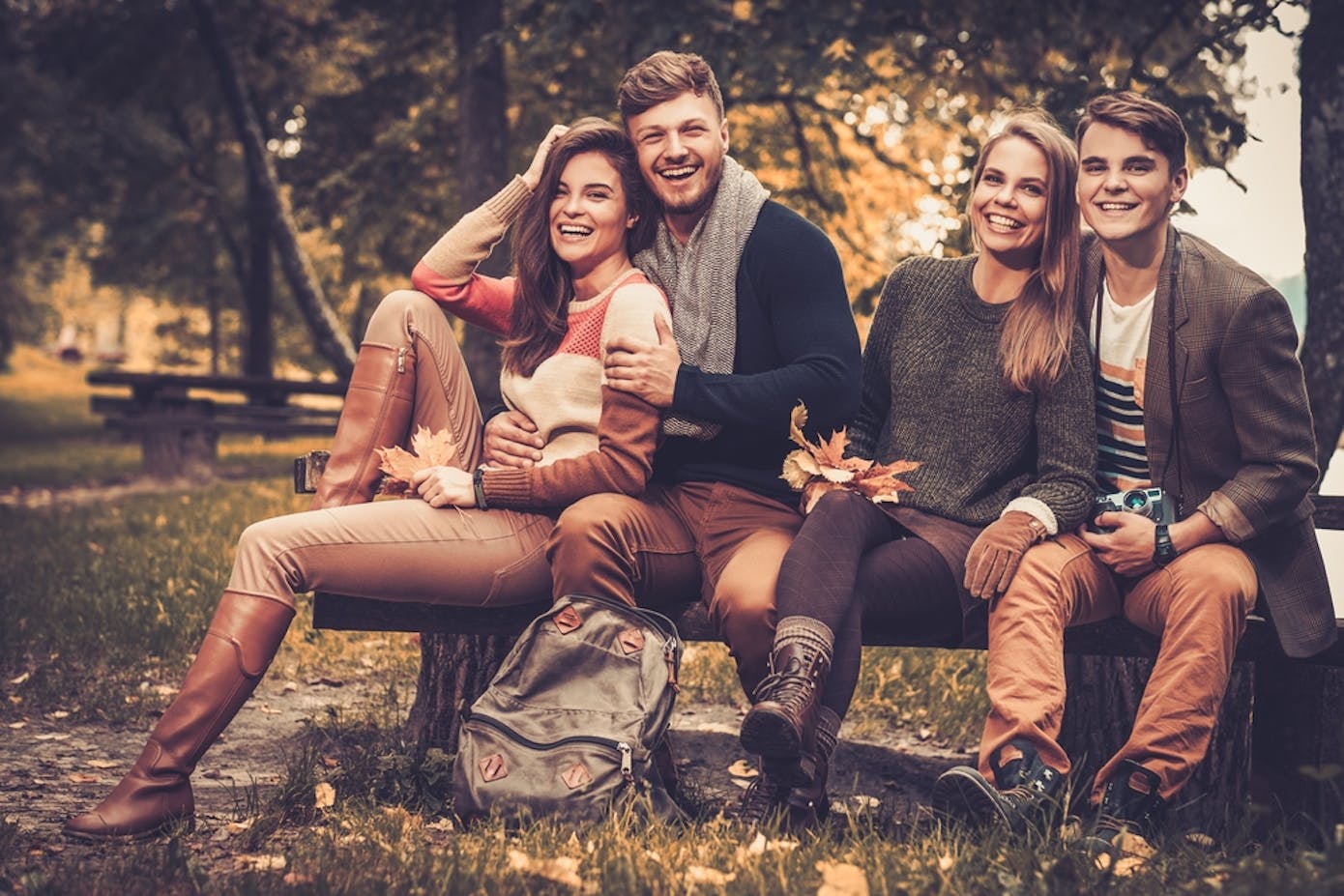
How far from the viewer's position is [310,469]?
156 inches

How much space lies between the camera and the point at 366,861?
9.27 feet

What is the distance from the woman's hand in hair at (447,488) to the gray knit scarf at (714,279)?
711 mm

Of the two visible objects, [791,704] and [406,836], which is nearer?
[791,704]

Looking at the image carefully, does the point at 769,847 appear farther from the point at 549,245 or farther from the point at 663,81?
the point at 663,81

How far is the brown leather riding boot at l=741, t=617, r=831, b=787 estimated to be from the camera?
287 cm

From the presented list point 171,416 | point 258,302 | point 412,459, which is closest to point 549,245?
point 412,459

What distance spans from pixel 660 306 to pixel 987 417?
967 mm

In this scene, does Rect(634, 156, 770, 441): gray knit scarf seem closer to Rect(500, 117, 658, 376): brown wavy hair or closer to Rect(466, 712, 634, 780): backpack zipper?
Rect(500, 117, 658, 376): brown wavy hair

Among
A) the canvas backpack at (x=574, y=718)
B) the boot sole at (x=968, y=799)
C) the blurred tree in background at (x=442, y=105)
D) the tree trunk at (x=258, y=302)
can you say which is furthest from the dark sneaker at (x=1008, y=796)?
the tree trunk at (x=258, y=302)

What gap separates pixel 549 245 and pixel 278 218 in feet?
29.8

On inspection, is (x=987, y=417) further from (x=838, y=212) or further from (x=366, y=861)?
(x=838, y=212)

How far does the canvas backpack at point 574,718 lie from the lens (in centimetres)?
310

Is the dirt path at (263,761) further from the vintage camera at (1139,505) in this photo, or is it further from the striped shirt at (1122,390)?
the striped shirt at (1122,390)

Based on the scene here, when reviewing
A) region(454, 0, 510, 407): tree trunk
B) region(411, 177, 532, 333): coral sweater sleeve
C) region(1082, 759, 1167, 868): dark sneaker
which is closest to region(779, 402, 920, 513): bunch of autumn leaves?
region(1082, 759, 1167, 868): dark sneaker
